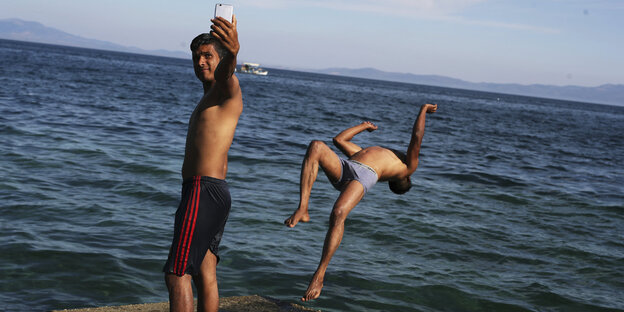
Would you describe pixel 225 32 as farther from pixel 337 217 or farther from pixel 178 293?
pixel 337 217

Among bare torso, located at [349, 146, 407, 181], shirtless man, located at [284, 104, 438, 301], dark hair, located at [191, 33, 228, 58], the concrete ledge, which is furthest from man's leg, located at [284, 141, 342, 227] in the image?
Answer: dark hair, located at [191, 33, 228, 58]

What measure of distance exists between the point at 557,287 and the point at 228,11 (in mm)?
7685

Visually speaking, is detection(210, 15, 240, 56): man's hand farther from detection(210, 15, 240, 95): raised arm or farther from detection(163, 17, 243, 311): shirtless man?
detection(163, 17, 243, 311): shirtless man

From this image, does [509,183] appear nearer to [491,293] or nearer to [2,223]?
[491,293]

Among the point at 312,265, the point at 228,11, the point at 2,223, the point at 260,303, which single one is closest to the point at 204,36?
the point at 228,11

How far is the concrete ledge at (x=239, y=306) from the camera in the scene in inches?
226

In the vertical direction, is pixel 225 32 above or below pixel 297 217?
above

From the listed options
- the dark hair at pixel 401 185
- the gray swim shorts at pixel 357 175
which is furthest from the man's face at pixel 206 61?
the dark hair at pixel 401 185

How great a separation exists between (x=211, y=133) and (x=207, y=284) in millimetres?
1169

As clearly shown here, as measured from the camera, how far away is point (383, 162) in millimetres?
6074

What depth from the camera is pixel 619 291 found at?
9.27 meters

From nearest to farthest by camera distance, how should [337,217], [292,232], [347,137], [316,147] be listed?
[337,217] < [316,147] < [347,137] < [292,232]

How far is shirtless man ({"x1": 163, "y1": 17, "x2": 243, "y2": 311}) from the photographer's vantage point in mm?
4004

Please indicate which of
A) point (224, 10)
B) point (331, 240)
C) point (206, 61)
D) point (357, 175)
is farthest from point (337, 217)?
point (224, 10)
